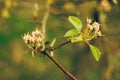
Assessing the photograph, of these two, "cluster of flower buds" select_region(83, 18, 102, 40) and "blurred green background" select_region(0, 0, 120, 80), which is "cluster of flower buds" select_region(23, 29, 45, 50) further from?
"blurred green background" select_region(0, 0, 120, 80)

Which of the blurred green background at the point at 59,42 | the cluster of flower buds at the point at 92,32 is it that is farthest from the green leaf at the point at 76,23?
the blurred green background at the point at 59,42

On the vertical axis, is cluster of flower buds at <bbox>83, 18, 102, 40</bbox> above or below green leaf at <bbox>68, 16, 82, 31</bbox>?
below

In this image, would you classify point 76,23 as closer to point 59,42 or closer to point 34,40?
point 34,40

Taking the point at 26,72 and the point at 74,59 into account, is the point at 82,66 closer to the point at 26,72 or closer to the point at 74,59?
the point at 74,59

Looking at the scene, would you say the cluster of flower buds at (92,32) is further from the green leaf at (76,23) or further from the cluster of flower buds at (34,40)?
the cluster of flower buds at (34,40)

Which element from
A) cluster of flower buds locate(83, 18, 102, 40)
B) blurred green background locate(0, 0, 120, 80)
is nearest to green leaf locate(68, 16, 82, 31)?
cluster of flower buds locate(83, 18, 102, 40)

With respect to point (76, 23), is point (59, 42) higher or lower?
lower

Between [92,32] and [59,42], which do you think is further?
[59,42]

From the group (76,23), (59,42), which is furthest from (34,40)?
(59,42)
